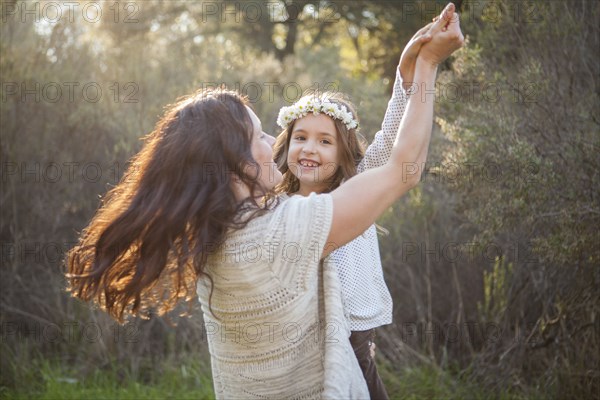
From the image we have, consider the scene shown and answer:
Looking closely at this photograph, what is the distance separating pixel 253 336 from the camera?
2332 millimetres

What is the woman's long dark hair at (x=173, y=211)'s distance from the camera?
7.30ft

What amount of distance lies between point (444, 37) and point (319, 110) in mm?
1341

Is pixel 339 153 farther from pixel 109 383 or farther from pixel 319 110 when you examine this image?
pixel 109 383

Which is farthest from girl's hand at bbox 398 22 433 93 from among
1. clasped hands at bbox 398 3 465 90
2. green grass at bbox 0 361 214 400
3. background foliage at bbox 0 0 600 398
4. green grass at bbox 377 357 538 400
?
green grass at bbox 0 361 214 400

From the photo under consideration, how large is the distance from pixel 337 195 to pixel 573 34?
3454mm

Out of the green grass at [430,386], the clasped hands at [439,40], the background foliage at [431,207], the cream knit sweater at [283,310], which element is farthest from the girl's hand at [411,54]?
the green grass at [430,386]

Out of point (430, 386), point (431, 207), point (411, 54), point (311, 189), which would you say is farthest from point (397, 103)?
point (431, 207)

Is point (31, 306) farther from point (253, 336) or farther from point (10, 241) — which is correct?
point (253, 336)

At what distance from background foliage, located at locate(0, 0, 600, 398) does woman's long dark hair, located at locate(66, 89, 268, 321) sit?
7.68ft

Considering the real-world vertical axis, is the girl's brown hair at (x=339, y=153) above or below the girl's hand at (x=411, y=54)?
below

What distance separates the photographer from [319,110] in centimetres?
347

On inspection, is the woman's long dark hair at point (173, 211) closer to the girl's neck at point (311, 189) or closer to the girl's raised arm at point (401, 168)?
the girl's raised arm at point (401, 168)

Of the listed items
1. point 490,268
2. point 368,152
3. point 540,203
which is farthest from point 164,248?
point 490,268

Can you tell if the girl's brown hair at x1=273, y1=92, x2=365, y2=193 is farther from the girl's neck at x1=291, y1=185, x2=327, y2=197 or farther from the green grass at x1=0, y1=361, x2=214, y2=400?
the green grass at x1=0, y1=361, x2=214, y2=400
